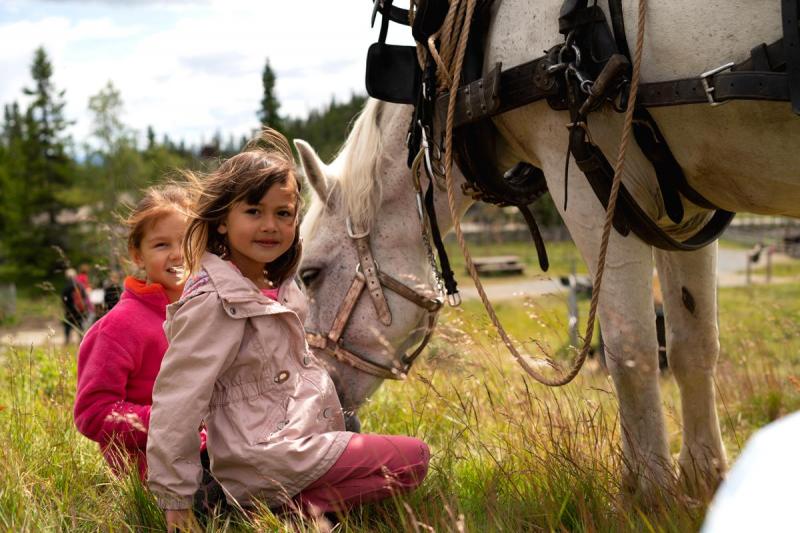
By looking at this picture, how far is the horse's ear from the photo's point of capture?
3.36 meters

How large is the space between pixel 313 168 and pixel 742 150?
1.80 metres

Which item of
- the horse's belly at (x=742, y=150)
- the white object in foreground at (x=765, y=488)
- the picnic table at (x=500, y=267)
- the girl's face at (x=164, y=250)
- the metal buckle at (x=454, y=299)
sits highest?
the horse's belly at (x=742, y=150)

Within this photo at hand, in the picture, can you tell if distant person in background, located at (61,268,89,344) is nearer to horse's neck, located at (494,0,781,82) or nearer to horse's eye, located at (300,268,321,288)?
horse's eye, located at (300,268,321,288)

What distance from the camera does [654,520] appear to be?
2186 mm

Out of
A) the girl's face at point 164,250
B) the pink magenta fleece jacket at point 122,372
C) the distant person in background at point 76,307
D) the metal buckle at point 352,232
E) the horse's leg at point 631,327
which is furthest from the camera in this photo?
the distant person in background at point 76,307

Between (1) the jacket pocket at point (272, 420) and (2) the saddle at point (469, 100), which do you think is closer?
(1) the jacket pocket at point (272, 420)

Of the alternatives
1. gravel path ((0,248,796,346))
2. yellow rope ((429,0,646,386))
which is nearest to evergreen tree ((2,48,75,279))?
gravel path ((0,248,796,346))

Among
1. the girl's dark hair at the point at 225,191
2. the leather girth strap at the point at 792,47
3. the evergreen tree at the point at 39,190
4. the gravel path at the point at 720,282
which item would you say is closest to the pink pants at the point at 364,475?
the girl's dark hair at the point at 225,191

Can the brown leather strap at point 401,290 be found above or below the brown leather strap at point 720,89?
below

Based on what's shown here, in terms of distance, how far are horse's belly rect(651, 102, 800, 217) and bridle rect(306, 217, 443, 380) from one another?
1.36m

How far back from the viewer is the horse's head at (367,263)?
3422 millimetres

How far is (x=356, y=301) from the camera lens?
3.43m

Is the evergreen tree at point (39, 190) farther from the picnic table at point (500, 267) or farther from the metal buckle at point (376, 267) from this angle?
the metal buckle at point (376, 267)

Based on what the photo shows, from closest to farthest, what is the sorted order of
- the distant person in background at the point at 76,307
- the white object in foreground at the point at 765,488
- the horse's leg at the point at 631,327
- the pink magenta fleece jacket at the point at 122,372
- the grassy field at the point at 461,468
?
the white object in foreground at the point at 765,488
the grassy field at the point at 461,468
the horse's leg at the point at 631,327
the pink magenta fleece jacket at the point at 122,372
the distant person in background at the point at 76,307
